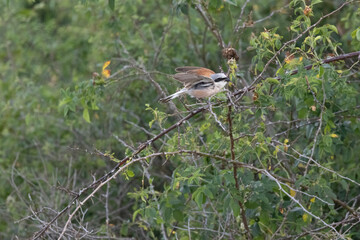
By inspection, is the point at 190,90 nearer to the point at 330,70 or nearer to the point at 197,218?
the point at 330,70

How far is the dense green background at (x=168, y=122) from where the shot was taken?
13.8 ft

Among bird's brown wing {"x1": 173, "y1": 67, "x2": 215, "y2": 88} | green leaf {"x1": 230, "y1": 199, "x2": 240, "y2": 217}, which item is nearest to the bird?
bird's brown wing {"x1": 173, "y1": 67, "x2": 215, "y2": 88}

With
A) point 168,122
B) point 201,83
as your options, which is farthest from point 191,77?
point 168,122

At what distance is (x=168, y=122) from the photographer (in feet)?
18.8

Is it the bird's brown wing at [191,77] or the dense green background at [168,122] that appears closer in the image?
the bird's brown wing at [191,77]

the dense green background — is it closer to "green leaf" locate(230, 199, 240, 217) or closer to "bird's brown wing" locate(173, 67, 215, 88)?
"green leaf" locate(230, 199, 240, 217)

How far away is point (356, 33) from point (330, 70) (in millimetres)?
292

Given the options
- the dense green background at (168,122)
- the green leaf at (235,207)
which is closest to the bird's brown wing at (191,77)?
the dense green background at (168,122)

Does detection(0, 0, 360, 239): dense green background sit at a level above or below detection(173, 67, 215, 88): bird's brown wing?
below

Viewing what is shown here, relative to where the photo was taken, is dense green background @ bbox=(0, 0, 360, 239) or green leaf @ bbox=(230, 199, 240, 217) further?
dense green background @ bbox=(0, 0, 360, 239)

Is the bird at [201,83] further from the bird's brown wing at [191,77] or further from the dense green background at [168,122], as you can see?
the dense green background at [168,122]

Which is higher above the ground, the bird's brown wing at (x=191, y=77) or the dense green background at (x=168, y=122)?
the bird's brown wing at (x=191, y=77)

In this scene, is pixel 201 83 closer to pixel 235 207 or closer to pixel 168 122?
pixel 235 207

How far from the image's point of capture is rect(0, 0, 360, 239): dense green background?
4.21 m
